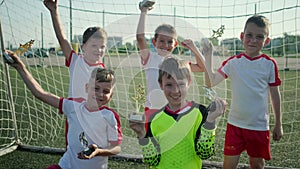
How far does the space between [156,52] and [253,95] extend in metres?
1.05

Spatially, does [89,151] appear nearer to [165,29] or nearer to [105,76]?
[105,76]

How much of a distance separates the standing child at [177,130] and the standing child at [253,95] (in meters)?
1.08

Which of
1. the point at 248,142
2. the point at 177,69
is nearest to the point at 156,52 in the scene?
the point at 177,69

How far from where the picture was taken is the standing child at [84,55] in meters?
2.47

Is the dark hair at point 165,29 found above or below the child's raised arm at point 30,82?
above

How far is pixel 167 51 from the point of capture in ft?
8.73

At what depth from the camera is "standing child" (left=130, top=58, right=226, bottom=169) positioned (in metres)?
2.08

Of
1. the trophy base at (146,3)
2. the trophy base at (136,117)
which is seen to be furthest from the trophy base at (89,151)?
the trophy base at (146,3)

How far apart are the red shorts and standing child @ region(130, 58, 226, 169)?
3.65 ft

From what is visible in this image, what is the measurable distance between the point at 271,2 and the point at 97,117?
337 cm

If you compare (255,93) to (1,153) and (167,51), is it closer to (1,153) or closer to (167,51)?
(167,51)

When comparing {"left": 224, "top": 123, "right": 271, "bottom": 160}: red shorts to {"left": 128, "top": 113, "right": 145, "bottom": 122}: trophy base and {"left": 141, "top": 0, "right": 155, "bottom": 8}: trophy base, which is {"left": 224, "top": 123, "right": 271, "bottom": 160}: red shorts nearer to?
{"left": 141, "top": 0, "right": 155, "bottom": 8}: trophy base

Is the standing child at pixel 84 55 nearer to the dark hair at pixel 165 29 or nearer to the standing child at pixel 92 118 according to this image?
the standing child at pixel 92 118

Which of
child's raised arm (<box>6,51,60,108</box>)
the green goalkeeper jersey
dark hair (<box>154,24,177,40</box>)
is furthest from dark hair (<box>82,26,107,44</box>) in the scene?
the green goalkeeper jersey
